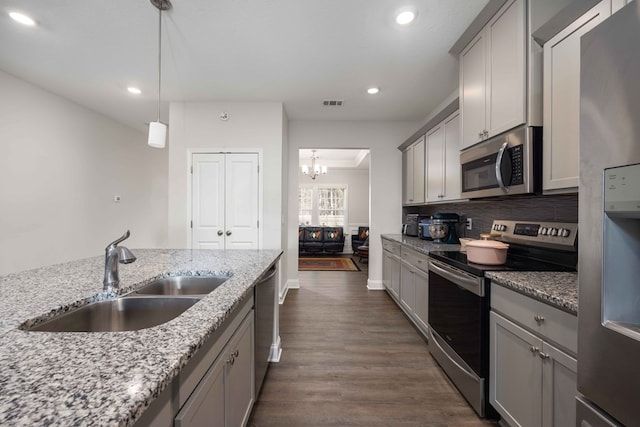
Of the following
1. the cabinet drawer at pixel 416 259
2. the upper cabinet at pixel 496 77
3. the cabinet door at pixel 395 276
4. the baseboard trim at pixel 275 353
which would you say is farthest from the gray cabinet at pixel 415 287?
the baseboard trim at pixel 275 353

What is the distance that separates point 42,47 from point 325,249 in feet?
20.6

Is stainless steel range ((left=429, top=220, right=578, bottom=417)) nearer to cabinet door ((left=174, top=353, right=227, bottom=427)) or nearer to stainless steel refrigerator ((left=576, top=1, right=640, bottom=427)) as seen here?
stainless steel refrigerator ((left=576, top=1, right=640, bottom=427))

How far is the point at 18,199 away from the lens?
299 cm

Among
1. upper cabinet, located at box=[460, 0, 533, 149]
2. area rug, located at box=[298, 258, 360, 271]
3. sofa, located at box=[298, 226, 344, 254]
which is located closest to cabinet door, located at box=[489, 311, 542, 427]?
upper cabinet, located at box=[460, 0, 533, 149]

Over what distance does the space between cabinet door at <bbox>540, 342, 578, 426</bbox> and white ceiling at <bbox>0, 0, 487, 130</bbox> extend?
7.30 feet

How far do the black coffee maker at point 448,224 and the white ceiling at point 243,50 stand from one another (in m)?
1.52

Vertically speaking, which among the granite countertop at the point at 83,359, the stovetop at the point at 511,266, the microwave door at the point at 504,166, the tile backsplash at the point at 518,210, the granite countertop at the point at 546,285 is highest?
the microwave door at the point at 504,166

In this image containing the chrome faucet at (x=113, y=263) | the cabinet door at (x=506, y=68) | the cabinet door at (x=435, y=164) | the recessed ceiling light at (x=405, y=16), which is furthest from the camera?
the cabinet door at (x=435, y=164)

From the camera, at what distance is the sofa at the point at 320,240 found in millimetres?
7371

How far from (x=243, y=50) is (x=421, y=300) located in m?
2.93

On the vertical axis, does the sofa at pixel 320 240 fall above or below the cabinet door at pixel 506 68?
below

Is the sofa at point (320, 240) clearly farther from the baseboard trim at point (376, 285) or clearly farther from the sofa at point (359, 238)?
the baseboard trim at point (376, 285)

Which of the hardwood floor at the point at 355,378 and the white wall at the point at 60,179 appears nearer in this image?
the hardwood floor at the point at 355,378

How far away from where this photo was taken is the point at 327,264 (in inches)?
242
